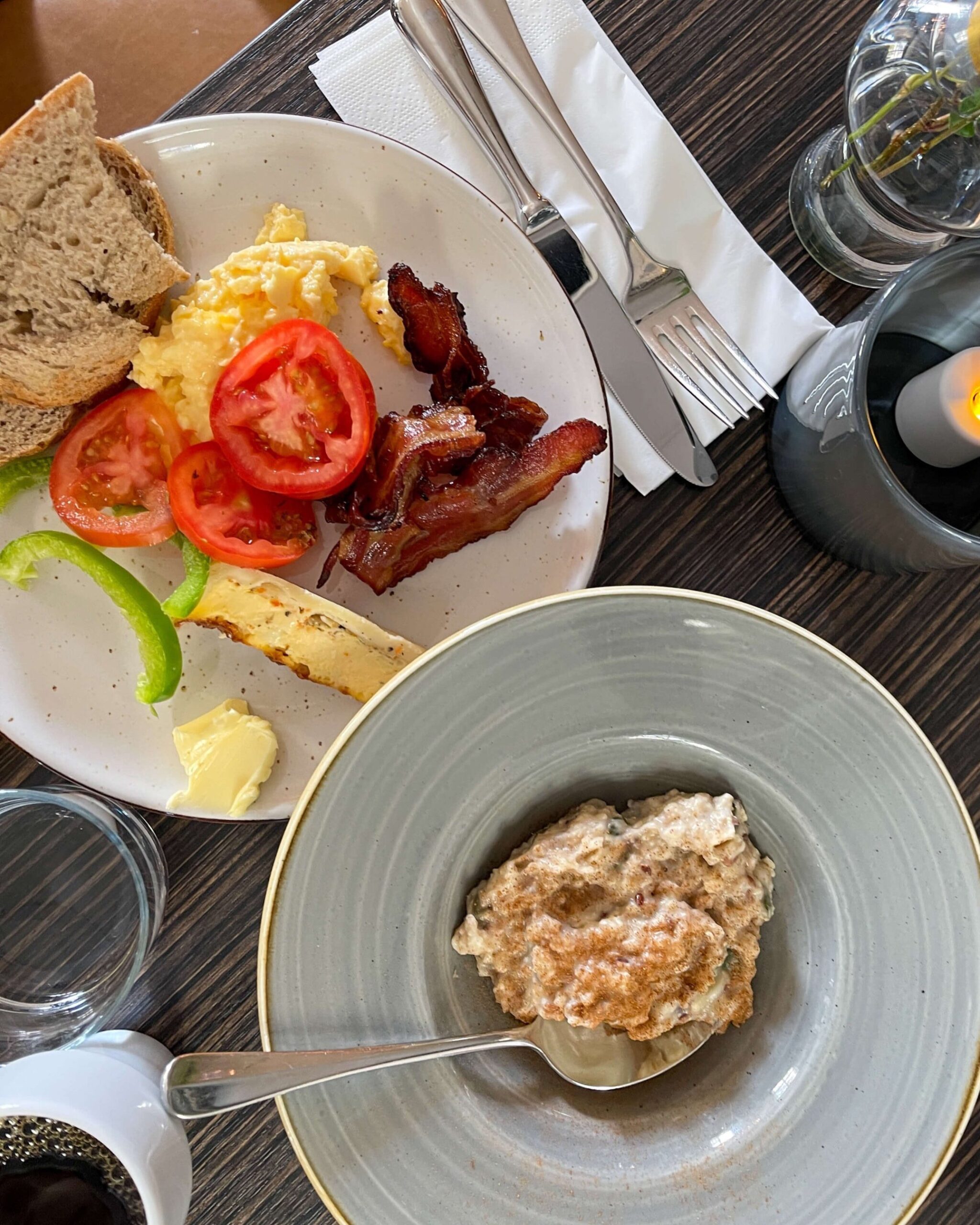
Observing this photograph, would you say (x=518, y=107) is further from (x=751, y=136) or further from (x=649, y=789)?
(x=649, y=789)

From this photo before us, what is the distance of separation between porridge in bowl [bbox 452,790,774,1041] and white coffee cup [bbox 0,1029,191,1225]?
537mm

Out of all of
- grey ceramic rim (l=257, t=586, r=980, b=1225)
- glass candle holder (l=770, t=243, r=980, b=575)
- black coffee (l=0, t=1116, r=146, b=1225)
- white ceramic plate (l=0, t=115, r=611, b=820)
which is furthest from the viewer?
white ceramic plate (l=0, t=115, r=611, b=820)

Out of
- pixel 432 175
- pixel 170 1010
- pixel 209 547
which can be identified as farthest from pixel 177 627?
pixel 432 175

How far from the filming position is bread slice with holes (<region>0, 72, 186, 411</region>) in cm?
126

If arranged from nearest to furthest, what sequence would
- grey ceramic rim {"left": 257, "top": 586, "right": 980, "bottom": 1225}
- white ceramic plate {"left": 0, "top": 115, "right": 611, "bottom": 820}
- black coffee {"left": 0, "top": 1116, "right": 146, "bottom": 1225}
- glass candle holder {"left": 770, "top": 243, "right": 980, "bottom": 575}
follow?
1. grey ceramic rim {"left": 257, "top": 586, "right": 980, "bottom": 1225}
2. glass candle holder {"left": 770, "top": 243, "right": 980, "bottom": 575}
3. black coffee {"left": 0, "top": 1116, "right": 146, "bottom": 1225}
4. white ceramic plate {"left": 0, "top": 115, "right": 611, "bottom": 820}

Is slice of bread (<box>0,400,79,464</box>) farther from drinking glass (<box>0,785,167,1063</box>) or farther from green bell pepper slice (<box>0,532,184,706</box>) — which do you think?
drinking glass (<box>0,785,167,1063</box>)

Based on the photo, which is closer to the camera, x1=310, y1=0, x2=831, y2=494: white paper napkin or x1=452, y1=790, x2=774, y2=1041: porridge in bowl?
x1=452, y1=790, x2=774, y2=1041: porridge in bowl

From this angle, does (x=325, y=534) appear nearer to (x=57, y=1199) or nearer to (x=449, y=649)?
(x=449, y=649)

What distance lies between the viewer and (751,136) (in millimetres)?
1525

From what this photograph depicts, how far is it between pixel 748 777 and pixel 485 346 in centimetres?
82

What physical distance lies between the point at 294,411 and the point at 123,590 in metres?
0.40

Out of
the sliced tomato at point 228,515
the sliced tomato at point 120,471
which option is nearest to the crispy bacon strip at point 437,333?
the sliced tomato at point 228,515

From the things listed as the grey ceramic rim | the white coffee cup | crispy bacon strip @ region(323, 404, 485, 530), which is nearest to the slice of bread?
crispy bacon strip @ region(323, 404, 485, 530)

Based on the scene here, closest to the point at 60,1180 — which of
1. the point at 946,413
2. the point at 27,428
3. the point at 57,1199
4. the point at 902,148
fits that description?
the point at 57,1199
